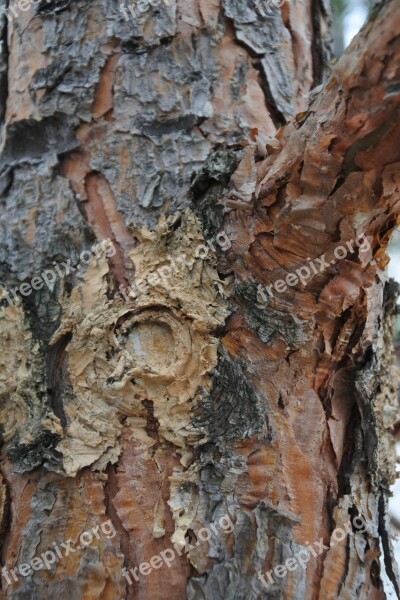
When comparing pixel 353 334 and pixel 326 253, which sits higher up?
pixel 326 253

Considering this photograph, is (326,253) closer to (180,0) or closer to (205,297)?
(205,297)

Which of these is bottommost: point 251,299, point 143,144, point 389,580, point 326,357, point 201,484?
point 389,580

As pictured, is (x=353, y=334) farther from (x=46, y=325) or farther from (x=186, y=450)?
(x=46, y=325)

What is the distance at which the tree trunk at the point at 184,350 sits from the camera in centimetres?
80

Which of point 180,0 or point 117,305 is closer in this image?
point 117,305

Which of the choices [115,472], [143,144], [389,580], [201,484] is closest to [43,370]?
[115,472]

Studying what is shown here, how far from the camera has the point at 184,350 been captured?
0.85 meters

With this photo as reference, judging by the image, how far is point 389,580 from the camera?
2.89 ft

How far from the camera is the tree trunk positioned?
2.62 ft

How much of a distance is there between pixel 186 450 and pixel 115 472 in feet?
0.35

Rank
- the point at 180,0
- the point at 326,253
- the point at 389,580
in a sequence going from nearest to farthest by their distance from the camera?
the point at 326,253 < the point at 389,580 < the point at 180,0

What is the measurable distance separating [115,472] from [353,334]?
393 millimetres

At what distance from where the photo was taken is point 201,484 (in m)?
0.83

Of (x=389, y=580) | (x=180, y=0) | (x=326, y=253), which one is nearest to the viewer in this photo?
(x=326, y=253)
